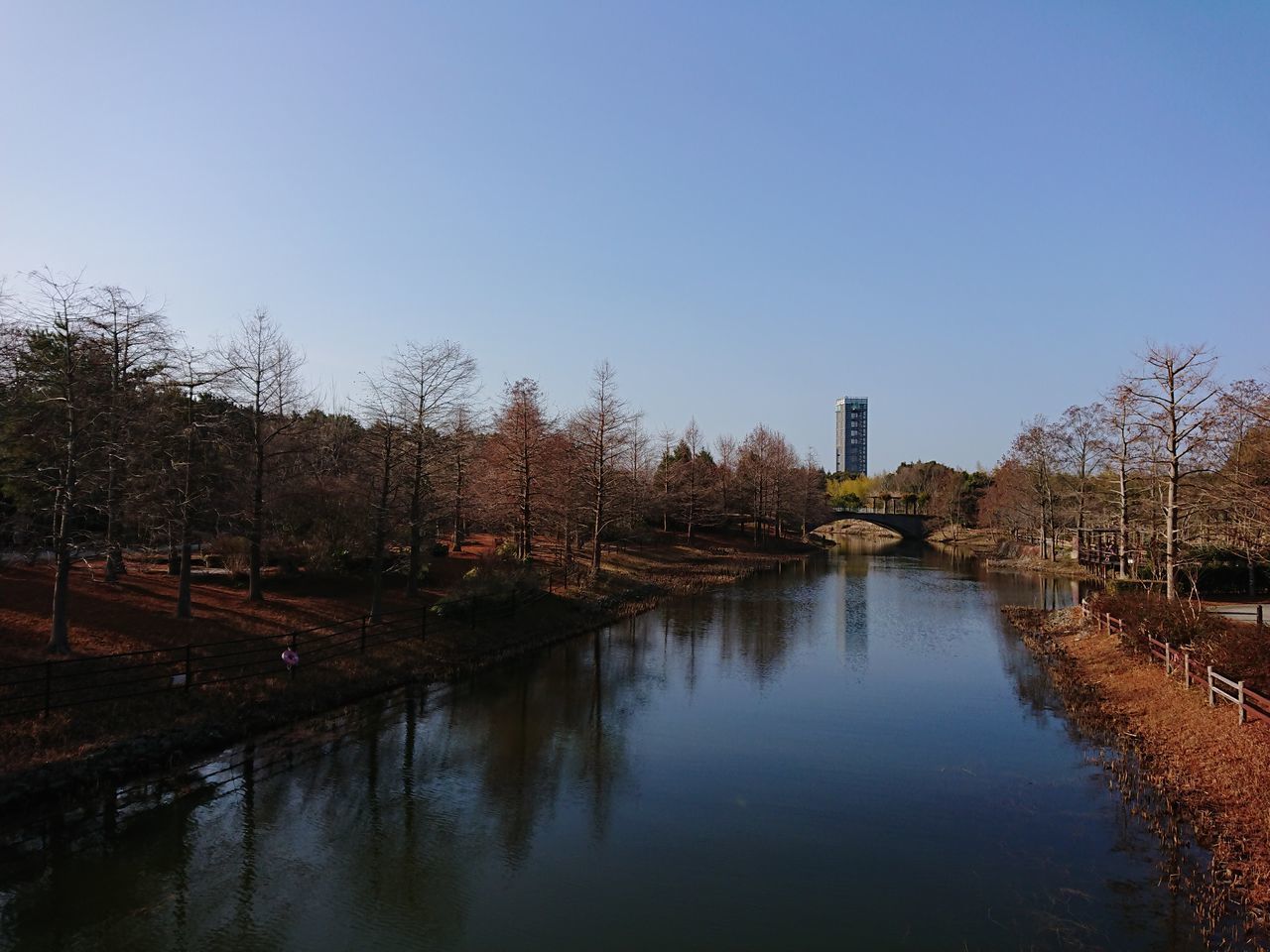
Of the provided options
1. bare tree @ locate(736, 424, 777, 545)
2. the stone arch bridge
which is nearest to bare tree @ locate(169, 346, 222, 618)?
bare tree @ locate(736, 424, 777, 545)

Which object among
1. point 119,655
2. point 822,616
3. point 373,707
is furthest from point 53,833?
point 822,616

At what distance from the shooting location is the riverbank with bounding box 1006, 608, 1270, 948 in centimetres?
1117

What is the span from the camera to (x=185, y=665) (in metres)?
18.5

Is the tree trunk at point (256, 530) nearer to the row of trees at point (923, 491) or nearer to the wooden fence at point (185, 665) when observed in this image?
the wooden fence at point (185, 665)

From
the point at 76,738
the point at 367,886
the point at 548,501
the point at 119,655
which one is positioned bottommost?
the point at 367,886

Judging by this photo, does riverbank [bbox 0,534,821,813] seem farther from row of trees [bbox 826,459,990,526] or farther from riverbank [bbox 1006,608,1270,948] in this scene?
row of trees [bbox 826,459,990,526]

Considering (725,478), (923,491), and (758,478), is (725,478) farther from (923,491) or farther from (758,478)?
(923,491)

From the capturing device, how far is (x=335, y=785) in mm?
15547

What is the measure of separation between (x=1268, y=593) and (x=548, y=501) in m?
37.5

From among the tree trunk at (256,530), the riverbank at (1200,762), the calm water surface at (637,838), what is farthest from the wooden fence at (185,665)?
the riverbank at (1200,762)

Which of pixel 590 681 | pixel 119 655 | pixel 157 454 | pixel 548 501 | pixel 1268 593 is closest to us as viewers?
pixel 119 655

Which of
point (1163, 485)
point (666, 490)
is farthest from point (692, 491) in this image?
point (1163, 485)

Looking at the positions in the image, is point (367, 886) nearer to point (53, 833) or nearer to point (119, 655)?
point (53, 833)

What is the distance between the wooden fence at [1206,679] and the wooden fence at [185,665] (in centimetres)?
2189
